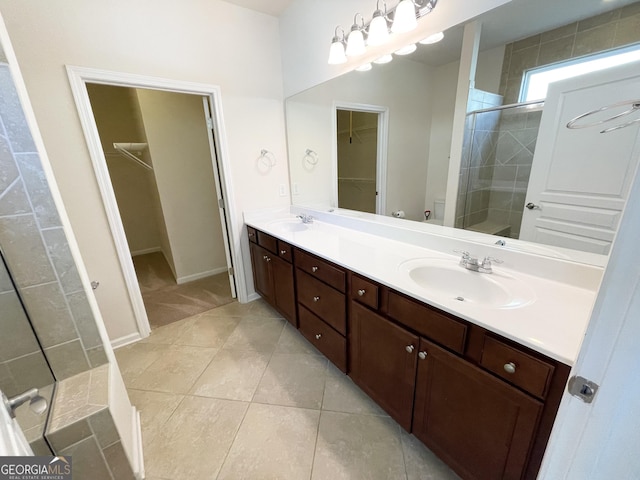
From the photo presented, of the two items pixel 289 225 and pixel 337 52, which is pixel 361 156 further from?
pixel 289 225

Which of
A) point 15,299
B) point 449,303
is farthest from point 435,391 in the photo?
point 15,299

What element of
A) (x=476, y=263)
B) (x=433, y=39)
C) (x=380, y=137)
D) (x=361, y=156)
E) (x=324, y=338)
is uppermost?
(x=433, y=39)

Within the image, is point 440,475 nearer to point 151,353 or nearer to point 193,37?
point 151,353

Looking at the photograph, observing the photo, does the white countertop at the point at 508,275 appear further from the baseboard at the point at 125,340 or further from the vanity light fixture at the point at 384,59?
the baseboard at the point at 125,340

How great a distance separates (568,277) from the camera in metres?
1.08

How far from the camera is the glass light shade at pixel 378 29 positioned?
1413 millimetres

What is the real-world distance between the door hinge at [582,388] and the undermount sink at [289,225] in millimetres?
1876

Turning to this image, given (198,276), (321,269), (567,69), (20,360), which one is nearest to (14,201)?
(20,360)

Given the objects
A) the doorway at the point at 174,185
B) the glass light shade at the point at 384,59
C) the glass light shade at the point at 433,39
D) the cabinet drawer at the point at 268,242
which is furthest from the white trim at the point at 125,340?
the glass light shade at the point at 433,39

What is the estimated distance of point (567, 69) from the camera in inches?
39.9

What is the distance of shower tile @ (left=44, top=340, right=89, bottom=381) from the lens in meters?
1.09

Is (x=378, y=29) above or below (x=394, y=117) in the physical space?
above

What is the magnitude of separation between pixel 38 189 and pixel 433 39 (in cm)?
185

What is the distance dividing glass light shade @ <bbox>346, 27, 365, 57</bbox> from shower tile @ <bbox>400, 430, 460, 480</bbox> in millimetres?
2203
